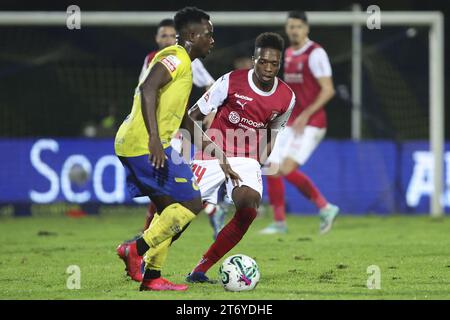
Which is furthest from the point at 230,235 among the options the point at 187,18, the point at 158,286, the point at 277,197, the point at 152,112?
the point at 277,197

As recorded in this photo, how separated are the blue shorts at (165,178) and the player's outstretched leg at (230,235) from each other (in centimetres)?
73

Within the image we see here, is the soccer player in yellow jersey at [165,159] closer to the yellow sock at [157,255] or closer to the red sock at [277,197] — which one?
the yellow sock at [157,255]

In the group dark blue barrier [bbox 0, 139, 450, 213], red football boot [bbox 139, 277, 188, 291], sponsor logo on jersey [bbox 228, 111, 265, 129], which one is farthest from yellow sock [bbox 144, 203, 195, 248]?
dark blue barrier [bbox 0, 139, 450, 213]

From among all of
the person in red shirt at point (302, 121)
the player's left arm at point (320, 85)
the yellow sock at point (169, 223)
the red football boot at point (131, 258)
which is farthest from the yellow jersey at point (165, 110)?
the player's left arm at point (320, 85)

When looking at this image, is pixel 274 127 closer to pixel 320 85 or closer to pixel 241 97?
pixel 241 97

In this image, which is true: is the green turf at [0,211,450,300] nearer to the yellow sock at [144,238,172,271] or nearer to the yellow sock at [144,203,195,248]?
the yellow sock at [144,238,172,271]

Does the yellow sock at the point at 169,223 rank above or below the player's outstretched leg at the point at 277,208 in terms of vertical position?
above

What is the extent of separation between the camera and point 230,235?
725 cm

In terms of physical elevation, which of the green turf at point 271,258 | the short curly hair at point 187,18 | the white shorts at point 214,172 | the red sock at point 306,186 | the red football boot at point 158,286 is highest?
the short curly hair at point 187,18

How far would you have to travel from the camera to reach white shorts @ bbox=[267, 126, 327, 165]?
11562 mm

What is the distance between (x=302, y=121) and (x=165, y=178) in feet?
17.0

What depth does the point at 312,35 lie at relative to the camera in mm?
16219

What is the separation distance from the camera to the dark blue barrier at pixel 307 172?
14164 mm
